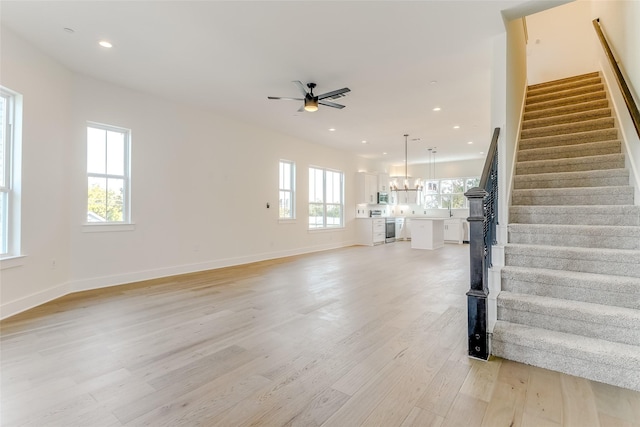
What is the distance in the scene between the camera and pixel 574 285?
7.50 feet

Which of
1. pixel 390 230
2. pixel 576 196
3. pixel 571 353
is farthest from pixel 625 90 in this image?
pixel 390 230

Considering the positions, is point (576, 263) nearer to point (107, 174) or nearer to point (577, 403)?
point (577, 403)

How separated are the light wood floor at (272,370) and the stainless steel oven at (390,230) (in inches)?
265

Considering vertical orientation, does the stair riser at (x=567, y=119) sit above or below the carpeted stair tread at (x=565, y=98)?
below

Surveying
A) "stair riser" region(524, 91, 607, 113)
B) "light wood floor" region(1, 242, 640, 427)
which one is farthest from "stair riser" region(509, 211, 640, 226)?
"stair riser" region(524, 91, 607, 113)

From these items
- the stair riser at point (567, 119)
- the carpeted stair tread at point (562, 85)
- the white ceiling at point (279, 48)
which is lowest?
the stair riser at point (567, 119)

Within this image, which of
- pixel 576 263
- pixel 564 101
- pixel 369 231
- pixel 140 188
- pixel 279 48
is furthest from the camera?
pixel 369 231

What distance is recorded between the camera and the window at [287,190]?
24.6 ft

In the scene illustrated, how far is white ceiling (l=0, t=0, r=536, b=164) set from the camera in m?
2.81

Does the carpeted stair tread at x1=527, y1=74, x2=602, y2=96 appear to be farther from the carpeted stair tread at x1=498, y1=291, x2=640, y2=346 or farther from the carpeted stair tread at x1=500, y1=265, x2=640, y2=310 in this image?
the carpeted stair tread at x1=498, y1=291, x2=640, y2=346

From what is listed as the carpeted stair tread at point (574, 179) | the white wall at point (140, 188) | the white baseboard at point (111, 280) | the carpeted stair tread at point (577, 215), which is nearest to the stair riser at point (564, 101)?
the carpeted stair tread at point (574, 179)

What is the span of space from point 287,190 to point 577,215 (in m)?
5.81

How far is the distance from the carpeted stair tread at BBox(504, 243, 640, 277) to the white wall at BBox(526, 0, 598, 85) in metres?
6.00

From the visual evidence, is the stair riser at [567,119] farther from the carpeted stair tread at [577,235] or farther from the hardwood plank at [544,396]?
the hardwood plank at [544,396]
